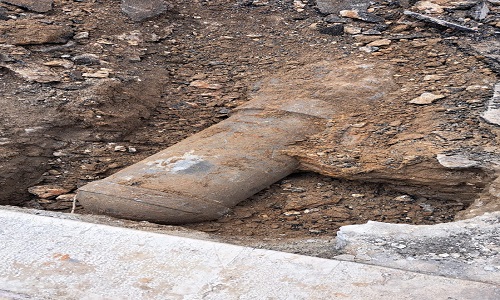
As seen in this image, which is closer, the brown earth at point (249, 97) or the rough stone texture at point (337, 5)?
the brown earth at point (249, 97)

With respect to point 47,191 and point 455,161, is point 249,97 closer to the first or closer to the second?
point 47,191

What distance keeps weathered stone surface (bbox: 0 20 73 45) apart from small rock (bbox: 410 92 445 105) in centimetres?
274

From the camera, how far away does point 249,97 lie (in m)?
4.51

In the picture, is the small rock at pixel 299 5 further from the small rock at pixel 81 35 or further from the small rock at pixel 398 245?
the small rock at pixel 398 245

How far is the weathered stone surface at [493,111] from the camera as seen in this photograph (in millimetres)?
3539

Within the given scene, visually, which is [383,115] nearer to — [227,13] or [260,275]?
[260,275]

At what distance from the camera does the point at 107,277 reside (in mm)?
2150

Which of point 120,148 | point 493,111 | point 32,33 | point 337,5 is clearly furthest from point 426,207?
point 32,33

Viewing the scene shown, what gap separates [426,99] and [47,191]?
228cm

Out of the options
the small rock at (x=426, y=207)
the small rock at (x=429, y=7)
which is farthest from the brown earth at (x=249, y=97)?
the small rock at (x=429, y=7)

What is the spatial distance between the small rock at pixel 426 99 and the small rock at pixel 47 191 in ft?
6.92

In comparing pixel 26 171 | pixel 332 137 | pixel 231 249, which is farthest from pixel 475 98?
pixel 26 171

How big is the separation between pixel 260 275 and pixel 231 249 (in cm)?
19

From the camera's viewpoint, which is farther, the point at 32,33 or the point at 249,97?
the point at 32,33
